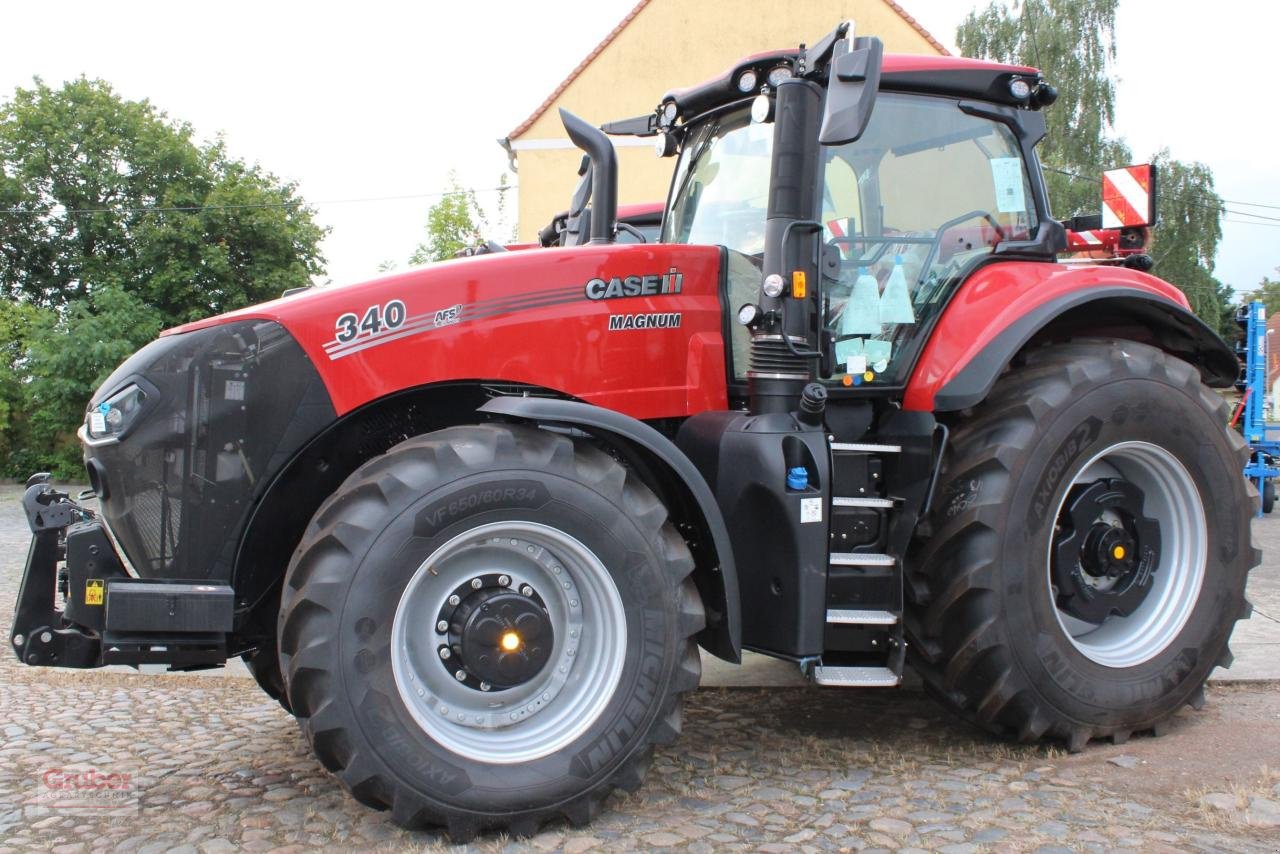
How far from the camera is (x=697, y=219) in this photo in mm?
4574

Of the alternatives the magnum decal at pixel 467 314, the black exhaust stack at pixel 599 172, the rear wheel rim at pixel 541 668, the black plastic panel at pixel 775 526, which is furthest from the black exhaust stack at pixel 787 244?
the rear wheel rim at pixel 541 668

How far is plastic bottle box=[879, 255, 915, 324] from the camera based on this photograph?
14.1 ft

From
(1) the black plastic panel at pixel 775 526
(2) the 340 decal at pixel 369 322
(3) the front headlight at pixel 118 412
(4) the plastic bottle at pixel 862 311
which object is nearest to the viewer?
(3) the front headlight at pixel 118 412

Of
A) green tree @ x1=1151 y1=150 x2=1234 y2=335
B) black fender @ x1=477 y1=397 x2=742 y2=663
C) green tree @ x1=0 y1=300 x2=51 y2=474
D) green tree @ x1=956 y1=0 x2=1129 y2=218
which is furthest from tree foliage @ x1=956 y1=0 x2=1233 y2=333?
black fender @ x1=477 y1=397 x2=742 y2=663

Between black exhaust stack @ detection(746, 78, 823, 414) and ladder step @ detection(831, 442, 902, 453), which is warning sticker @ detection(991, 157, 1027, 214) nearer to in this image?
black exhaust stack @ detection(746, 78, 823, 414)

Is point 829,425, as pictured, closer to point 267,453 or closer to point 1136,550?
point 1136,550

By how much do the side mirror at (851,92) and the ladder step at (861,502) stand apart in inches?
50.2

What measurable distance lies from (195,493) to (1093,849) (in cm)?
291

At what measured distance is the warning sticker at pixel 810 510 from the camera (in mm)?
3736

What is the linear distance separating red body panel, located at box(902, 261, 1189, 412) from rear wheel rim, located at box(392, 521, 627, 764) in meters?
1.54

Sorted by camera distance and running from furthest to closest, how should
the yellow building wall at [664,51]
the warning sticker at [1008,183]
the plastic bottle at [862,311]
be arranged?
the yellow building wall at [664,51] < the warning sticker at [1008,183] < the plastic bottle at [862,311]

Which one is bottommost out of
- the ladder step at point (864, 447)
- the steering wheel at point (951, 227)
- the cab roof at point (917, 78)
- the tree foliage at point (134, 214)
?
the ladder step at point (864, 447)

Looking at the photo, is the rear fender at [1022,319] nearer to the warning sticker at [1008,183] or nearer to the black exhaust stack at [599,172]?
the warning sticker at [1008,183]

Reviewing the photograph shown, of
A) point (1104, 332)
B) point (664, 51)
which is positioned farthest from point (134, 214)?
point (1104, 332)
